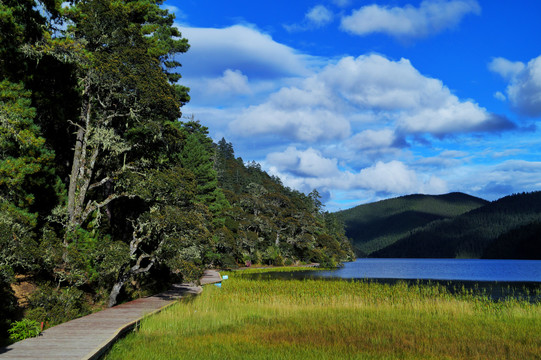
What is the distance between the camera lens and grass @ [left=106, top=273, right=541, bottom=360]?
12.6 metres

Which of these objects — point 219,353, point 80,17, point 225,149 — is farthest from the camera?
point 225,149

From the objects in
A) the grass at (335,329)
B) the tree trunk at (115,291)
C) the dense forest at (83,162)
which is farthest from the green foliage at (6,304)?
the tree trunk at (115,291)

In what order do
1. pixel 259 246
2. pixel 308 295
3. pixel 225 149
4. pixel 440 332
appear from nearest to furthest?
pixel 440 332 → pixel 308 295 → pixel 259 246 → pixel 225 149

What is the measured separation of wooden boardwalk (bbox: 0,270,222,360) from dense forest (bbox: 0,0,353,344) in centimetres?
131

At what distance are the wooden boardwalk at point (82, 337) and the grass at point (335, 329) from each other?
55 cm

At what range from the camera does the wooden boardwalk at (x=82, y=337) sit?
10297mm

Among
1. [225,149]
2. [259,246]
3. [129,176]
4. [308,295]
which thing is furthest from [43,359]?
[225,149]

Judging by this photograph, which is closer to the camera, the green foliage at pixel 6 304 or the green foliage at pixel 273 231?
the green foliage at pixel 6 304

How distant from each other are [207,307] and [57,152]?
435 inches

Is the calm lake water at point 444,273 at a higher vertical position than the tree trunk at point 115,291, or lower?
lower

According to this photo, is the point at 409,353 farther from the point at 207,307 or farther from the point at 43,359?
the point at 207,307

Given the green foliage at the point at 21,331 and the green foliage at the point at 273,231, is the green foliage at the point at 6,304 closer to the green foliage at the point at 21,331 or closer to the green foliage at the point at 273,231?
the green foliage at the point at 21,331

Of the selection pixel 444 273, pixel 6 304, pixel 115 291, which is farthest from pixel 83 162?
pixel 444 273

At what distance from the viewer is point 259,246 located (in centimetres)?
7619
